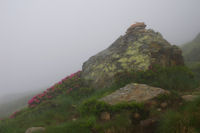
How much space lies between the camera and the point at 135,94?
20.1ft

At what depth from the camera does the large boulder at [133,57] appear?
929 centimetres

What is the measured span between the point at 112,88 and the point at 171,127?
15.0 feet

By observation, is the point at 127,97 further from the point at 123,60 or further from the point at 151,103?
the point at 123,60

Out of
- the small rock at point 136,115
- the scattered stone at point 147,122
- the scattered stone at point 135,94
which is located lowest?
the scattered stone at point 147,122

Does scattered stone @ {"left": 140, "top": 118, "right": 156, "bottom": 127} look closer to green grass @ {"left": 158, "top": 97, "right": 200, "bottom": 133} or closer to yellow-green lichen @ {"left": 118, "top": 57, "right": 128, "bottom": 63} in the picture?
green grass @ {"left": 158, "top": 97, "right": 200, "bottom": 133}

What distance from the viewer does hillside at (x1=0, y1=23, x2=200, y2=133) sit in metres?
4.34

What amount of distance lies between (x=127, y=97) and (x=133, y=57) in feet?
14.7

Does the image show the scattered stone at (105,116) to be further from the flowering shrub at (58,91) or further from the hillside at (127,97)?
the flowering shrub at (58,91)

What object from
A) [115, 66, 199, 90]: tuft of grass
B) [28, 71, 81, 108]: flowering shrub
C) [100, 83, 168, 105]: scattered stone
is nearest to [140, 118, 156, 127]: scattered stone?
[100, 83, 168, 105]: scattered stone

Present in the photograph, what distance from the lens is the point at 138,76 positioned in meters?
8.09

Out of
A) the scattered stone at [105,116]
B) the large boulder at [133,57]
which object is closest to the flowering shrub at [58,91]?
the large boulder at [133,57]

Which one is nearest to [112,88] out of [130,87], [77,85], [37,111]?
[130,87]

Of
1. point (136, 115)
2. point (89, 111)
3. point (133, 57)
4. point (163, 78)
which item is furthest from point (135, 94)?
point (133, 57)

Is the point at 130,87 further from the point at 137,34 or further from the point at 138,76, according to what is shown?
the point at 137,34
